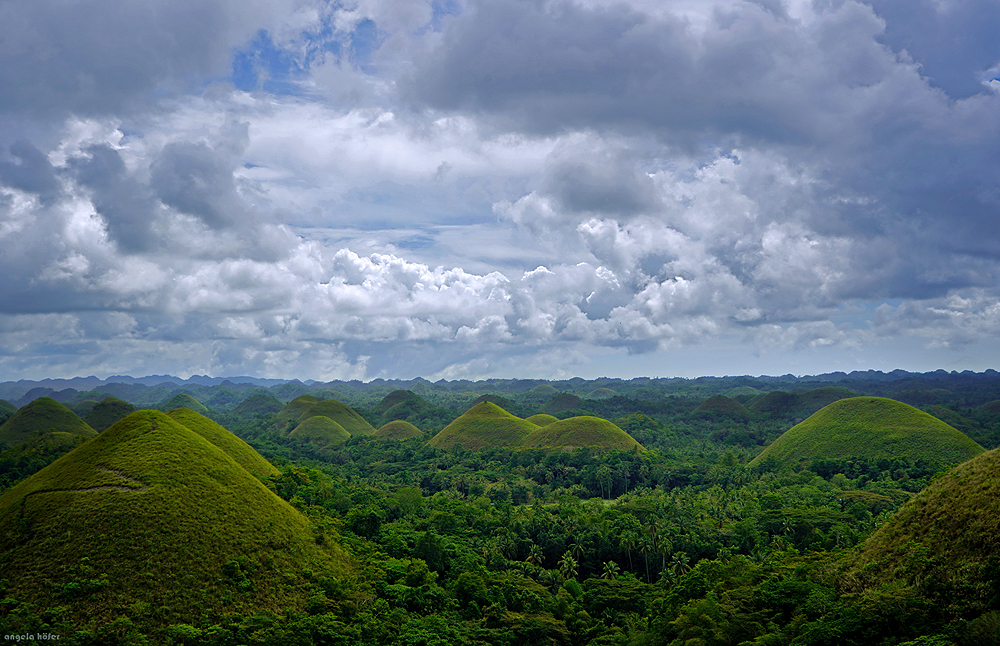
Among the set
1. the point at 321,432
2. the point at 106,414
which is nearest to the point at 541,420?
the point at 321,432

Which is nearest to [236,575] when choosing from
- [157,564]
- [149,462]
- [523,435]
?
[157,564]

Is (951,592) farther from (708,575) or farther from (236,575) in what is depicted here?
(236,575)

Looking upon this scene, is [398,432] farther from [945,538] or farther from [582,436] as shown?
[945,538]

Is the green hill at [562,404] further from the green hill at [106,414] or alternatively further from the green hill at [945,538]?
the green hill at [945,538]

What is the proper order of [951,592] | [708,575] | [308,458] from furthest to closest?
[308,458] → [708,575] → [951,592]

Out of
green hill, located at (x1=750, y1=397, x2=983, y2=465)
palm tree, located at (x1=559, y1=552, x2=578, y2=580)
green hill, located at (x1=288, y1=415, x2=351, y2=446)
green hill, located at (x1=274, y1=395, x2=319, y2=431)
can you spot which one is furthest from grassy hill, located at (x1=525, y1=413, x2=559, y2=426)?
palm tree, located at (x1=559, y1=552, x2=578, y2=580)

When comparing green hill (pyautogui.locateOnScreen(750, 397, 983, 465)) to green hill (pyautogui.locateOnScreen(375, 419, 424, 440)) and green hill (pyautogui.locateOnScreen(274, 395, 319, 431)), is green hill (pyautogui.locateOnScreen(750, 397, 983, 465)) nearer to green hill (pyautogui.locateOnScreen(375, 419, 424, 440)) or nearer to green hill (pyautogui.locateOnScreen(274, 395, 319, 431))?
green hill (pyautogui.locateOnScreen(375, 419, 424, 440))
